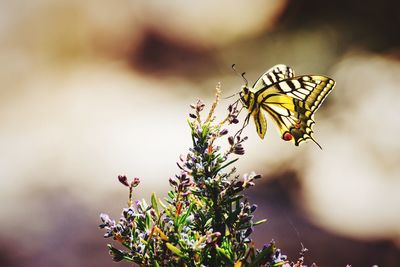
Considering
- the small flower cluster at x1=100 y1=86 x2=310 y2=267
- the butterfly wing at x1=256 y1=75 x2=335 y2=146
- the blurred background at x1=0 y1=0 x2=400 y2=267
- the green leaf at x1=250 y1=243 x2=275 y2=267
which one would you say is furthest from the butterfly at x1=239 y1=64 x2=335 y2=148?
the blurred background at x1=0 y1=0 x2=400 y2=267

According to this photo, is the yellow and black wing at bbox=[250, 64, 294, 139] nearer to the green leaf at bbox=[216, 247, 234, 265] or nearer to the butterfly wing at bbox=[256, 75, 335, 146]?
the butterfly wing at bbox=[256, 75, 335, 146]

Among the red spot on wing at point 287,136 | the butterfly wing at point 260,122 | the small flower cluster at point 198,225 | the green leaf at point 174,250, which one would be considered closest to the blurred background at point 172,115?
the red spot on wing at point 287,136

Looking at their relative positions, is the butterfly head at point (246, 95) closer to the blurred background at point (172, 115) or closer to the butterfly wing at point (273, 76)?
the butterfly wing at point (273, 76)

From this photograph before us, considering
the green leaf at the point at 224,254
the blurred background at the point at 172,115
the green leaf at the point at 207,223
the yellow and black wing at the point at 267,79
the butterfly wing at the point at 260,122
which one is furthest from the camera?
the blurred background at the point at 172,115

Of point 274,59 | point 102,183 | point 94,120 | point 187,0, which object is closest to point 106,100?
point 94,120

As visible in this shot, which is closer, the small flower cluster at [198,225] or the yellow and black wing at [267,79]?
the small flower cluster at [198,225]

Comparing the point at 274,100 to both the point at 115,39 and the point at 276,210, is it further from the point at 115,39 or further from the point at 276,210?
the point at 115,39
